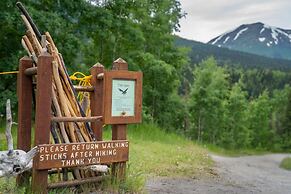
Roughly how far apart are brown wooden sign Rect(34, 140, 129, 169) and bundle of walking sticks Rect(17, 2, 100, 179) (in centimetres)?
27

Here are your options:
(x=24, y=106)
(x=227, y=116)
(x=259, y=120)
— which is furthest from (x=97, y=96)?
(x=259, y=120)

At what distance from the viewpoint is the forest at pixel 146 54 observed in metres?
14.4

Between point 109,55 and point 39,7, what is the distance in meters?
7.23

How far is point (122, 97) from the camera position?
5.70m

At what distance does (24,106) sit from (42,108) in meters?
0.55

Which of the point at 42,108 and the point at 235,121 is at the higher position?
the point at 42,108

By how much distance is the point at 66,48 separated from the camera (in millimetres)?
14680

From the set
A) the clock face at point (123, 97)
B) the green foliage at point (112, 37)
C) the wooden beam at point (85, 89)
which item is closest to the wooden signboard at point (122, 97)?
the clock face at point (123, 97)

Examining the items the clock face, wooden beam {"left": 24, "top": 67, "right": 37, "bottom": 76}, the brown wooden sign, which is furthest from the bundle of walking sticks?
the clock face

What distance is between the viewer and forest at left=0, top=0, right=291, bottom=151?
14391 millimetres

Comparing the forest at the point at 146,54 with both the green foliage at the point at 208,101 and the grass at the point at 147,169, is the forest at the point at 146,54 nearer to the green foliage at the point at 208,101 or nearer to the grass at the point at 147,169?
the green foliage at the point at 208,101

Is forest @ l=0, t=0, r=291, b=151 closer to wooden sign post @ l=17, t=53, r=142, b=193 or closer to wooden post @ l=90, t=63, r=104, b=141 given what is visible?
wooden post @ l=90, t=63, r=104, b=141

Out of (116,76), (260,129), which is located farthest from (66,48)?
(260,129)

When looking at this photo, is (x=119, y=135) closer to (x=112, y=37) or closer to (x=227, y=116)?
(x=112, y=37)
